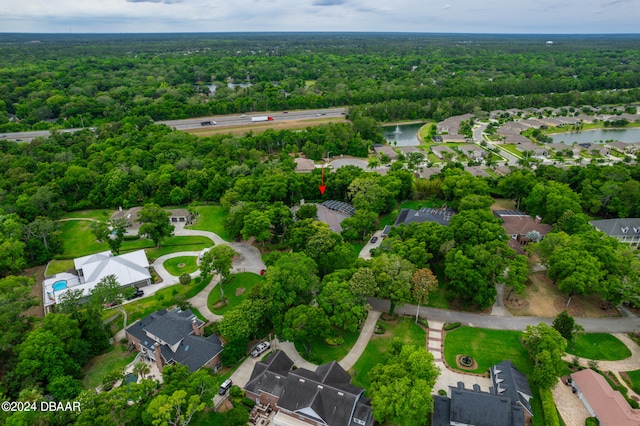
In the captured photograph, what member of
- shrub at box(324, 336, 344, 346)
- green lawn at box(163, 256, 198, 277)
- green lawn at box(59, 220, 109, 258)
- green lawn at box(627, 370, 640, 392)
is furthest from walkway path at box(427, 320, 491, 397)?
green lawn at box(59, 220, 109, 258)

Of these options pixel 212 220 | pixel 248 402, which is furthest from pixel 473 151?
pixel 248 402

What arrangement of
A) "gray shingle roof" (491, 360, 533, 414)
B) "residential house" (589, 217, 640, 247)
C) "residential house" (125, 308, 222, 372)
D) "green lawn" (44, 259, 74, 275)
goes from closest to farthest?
"gray shingle roof" (491, 360, 533, 414) → "residential house" (125, 308, 222, 372) → "green lawn" (44, 259, 74, 275) → "residential house" (589, 217, 640, 247)

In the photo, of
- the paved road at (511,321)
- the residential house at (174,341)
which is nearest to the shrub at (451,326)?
the paved road at (511,321)

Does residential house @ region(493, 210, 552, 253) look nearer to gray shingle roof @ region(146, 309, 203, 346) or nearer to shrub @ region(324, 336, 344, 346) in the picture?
shrub @ region(324, 336, 344, 346)

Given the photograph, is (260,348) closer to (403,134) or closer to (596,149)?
(403,134)

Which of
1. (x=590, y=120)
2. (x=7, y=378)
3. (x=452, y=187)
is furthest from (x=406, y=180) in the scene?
(x=590, y=120)

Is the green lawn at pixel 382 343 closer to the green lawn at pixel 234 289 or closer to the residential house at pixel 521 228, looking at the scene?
the green lawn at pixel 234 289
